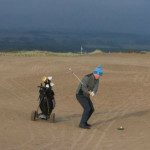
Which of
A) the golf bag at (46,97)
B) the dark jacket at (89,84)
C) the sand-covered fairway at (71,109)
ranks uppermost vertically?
the dark jacket at (89,84)

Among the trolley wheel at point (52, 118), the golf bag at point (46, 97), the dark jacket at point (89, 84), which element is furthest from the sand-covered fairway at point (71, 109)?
the dark jacket at point (89, 84)

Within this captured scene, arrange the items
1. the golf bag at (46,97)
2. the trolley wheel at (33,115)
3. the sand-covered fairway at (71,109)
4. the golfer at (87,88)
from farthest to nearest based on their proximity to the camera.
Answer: the trolley wheel at (33,115) < the golf bag at (46,97) < the golfer at (87,88) < the sand-covered fairway at (71,109)

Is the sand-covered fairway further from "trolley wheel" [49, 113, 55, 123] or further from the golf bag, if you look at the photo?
the golf bag

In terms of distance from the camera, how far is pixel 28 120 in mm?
13188

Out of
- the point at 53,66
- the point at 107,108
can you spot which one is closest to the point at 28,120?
the point at 107,108

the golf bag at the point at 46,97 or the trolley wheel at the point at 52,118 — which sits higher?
the golf bag at the point at 46,97

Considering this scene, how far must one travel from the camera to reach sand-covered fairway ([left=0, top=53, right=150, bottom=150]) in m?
10.4

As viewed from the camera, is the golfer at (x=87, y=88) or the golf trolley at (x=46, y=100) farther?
the golf trolley at (x=46, y=100)

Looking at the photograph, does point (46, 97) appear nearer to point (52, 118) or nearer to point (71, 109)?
point (52, 118)

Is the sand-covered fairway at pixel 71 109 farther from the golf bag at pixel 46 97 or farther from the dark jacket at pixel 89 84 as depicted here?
the dark jacket at pixel 89 84

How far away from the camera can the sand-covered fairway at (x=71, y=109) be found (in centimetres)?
1045

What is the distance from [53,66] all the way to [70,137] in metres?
18.3

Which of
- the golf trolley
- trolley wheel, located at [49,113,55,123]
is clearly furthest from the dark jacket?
trolley wheel, located at [49,113,55,123]

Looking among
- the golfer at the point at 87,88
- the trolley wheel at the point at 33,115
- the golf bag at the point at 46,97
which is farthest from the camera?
the trolley wheel at the point at 33,115
